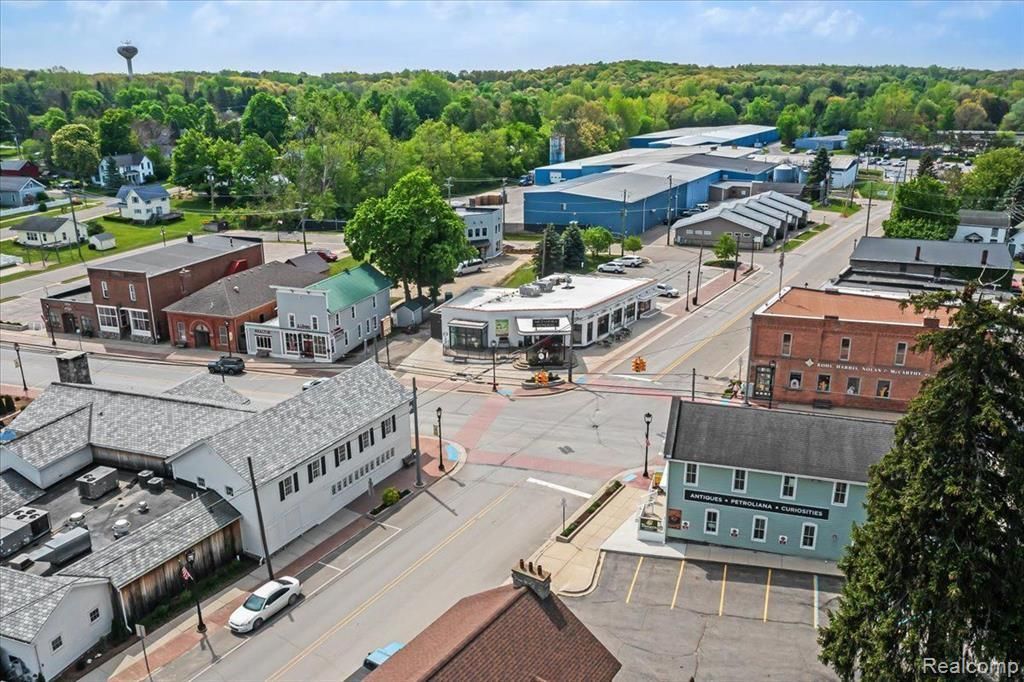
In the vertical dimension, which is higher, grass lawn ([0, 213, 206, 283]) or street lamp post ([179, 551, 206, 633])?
grass lawn ([0, 213, 206, 283])

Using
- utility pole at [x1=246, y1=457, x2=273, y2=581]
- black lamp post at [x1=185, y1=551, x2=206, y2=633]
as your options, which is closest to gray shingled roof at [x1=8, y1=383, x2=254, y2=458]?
utility pole at [x1=246, y1=457, x2=273, y2=581]

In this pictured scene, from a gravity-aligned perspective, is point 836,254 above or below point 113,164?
below

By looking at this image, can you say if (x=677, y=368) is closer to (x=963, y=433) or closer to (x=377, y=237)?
(x=377, y=237)

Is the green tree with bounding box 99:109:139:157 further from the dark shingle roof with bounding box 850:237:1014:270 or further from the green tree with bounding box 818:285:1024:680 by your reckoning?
the green tree with bounding box 818:285:1024:680

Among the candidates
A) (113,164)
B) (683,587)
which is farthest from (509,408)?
(113,164)

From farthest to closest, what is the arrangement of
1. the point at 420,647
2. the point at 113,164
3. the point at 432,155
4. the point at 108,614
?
the point at 113,164 → the point at 432,155 → the point at 108,614 → the point at 420,647

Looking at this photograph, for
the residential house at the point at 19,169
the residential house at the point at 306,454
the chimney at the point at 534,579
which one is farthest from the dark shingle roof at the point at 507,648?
the residential house at the point at 19,169
